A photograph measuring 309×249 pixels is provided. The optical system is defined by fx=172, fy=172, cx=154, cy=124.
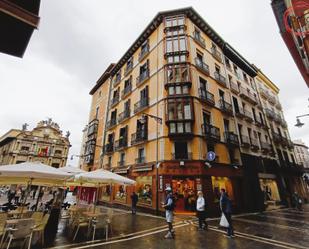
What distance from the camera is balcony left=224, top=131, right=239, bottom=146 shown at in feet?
55.5

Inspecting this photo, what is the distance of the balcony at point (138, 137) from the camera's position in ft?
56.4

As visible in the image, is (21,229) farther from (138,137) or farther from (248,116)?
(248,116)

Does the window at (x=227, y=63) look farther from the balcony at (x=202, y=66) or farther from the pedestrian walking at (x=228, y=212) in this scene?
the pedestrian walking at (x=228, y=212)

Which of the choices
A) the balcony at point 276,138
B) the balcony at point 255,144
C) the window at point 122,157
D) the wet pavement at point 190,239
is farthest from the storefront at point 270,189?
the window at point 122,157

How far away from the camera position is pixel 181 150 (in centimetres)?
1488

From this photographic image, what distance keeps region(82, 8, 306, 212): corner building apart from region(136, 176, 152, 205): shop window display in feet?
0.11

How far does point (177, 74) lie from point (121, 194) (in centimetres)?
1385

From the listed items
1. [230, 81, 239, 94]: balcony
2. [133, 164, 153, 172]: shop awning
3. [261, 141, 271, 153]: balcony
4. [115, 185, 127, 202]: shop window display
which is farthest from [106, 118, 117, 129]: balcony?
[261, 141, 271, 153]: balcony

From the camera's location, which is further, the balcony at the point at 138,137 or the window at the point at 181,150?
the balcony at the point at 138,137

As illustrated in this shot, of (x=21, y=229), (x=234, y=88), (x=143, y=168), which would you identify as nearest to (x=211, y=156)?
(x=143, y=168)

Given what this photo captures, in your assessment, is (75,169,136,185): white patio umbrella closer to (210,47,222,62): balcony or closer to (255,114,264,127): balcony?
(210,47,222,62): balcony

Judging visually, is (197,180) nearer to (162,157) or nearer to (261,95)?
(162,157)

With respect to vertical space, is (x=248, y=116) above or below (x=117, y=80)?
below

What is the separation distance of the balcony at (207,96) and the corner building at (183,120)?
0.11 metres
